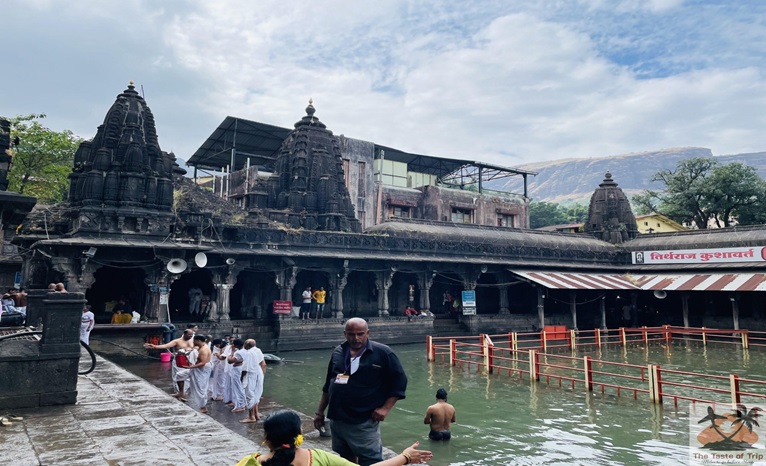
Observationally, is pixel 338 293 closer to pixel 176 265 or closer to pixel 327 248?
pixel 327 248

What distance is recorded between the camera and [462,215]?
40156 mm

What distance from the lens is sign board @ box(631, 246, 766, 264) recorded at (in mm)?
27453

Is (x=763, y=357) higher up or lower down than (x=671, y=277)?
lower down

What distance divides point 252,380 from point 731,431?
8.17 metres

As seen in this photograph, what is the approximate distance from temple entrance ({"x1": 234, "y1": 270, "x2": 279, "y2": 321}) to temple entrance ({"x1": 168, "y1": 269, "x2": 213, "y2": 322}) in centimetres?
128

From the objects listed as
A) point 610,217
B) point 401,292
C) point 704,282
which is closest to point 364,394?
point 401,292

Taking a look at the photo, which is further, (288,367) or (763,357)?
(763,357)

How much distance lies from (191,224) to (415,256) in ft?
34.1

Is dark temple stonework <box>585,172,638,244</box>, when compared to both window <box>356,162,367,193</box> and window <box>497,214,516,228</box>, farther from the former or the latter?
window <box>356,162,367,193</box>

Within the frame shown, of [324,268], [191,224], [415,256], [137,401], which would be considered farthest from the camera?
[415,256]

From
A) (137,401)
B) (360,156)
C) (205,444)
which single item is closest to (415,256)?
(360,156)

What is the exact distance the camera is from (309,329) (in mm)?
21516

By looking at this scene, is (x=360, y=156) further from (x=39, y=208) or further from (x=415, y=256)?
(x=39, y=208)
